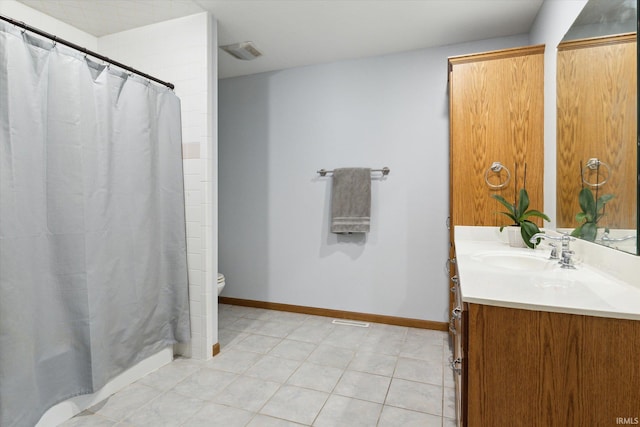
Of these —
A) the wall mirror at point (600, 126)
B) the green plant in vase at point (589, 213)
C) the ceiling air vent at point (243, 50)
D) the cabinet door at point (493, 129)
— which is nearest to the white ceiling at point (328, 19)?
the ceiling air vent at point (243, 50)

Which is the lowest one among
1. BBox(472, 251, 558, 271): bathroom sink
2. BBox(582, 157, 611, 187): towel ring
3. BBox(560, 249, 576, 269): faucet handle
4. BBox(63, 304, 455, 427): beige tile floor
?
BBox(63, 304, 455, 427): beige tile floor

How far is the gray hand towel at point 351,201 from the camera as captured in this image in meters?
2.88

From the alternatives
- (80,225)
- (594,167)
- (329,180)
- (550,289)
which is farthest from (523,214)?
(80,225)

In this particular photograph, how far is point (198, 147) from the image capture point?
2227 millimetres

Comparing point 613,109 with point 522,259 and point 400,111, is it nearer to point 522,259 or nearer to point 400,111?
point 522,259

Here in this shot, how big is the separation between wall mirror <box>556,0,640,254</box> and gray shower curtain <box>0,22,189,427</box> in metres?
2.25

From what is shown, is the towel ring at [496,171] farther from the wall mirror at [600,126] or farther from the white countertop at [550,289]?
the white countertop at [550,289]

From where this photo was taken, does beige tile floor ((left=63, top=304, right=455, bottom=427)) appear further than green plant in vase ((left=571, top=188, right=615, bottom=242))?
Yes

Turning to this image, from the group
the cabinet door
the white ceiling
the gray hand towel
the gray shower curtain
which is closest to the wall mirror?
the cabinet door

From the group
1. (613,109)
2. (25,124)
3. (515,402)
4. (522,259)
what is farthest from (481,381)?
(25,124)

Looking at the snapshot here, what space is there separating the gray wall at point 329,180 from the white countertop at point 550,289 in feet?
4.33

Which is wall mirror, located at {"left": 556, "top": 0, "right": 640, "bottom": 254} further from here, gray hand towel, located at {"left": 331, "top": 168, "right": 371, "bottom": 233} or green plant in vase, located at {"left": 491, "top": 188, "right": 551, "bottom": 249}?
gray hand towel, located at {"left": 331, "top": 168, "right": 371, "bottom": 233}

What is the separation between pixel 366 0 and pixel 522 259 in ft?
6.00

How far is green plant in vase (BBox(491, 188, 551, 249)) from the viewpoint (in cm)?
185
